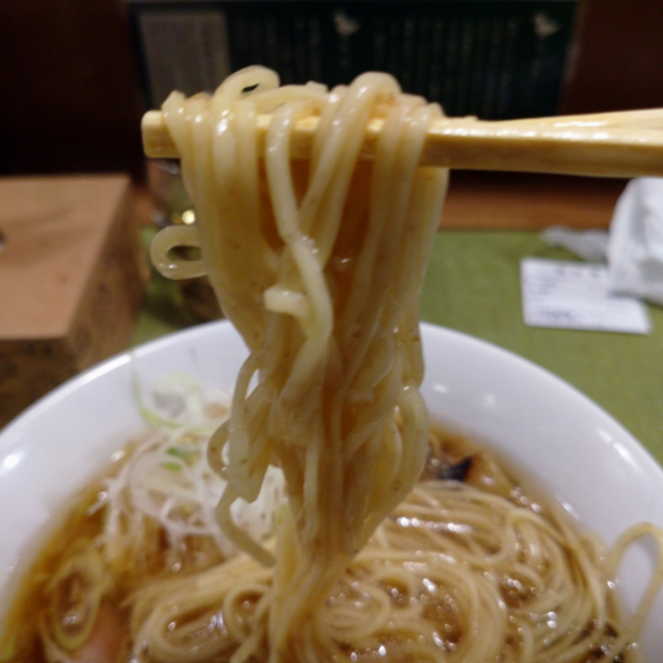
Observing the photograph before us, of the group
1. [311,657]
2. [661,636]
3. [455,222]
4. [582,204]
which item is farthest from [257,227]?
[582,204]

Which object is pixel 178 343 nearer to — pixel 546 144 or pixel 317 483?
pixel 317 483

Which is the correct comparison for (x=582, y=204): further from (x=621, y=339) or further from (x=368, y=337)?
(x=368, y=337)

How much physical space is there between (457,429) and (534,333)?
516mm

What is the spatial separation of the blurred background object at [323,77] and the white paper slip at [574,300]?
0.06 m

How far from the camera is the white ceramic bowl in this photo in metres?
1.06

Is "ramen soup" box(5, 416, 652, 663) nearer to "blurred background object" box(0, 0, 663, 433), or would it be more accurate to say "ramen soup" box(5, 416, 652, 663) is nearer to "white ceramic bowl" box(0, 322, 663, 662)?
"white ceramic bowl" box(0, 322, 663, 662)

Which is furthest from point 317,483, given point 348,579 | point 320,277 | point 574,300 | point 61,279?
point 574,300

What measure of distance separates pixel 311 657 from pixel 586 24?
6.80 ft

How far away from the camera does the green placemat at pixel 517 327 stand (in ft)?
4.58

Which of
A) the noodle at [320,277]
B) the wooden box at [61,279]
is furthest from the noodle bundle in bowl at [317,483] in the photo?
the wooden box at [61,279]

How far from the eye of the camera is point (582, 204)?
2.30 m

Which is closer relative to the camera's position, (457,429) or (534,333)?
(457,429)

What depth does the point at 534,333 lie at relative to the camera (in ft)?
5.62

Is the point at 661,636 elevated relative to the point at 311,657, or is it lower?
elevated
